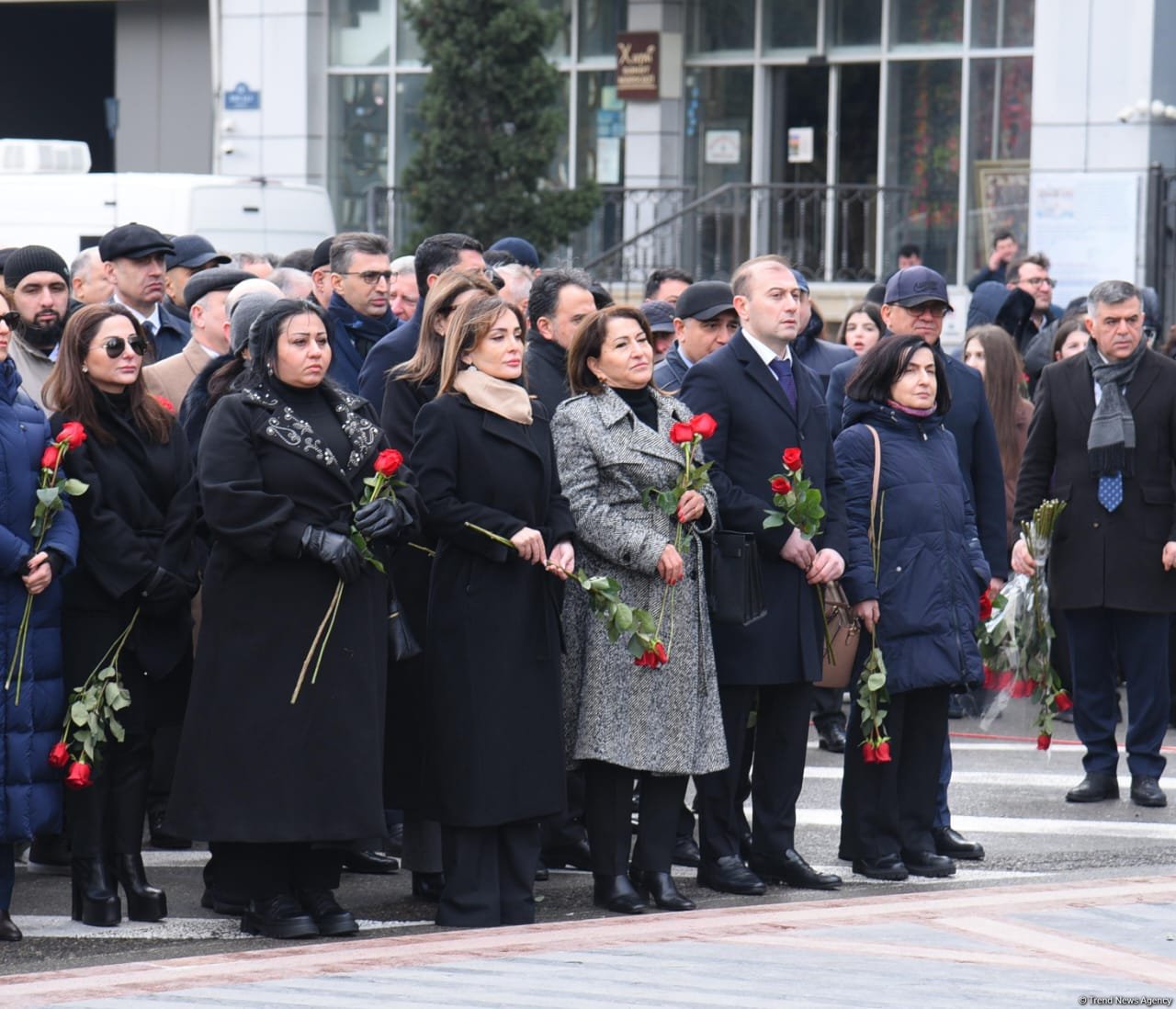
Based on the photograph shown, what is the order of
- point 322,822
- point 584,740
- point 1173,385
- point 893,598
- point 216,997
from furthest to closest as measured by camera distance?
point 1173,385 < point 893,598 < point 584,740 < point 322,822 < point 216,997

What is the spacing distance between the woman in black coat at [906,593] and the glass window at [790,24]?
1679 centimetres

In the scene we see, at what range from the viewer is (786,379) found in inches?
299

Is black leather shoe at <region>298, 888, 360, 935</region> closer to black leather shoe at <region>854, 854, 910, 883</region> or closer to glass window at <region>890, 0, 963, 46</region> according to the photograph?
black leather shoe at <region>854, 854, 910, 883</region>

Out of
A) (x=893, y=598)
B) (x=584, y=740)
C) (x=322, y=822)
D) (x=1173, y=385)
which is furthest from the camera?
(x=1173, y=385)

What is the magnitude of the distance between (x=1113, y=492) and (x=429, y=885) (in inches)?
145

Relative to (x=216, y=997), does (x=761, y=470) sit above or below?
above

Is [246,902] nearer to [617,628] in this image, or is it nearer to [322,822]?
[322,822]

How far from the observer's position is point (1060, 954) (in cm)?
582

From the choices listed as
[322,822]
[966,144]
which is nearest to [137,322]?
[322,822]

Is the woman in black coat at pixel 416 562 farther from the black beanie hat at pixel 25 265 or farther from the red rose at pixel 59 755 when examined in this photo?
the black beanie hat at pixel 25 265

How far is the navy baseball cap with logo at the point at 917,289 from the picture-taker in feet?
27.5

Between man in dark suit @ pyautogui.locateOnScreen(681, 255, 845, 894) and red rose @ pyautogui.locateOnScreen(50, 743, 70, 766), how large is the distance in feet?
6.89

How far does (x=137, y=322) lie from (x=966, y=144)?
1688 cm

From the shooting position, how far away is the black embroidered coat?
6609 millimetres
